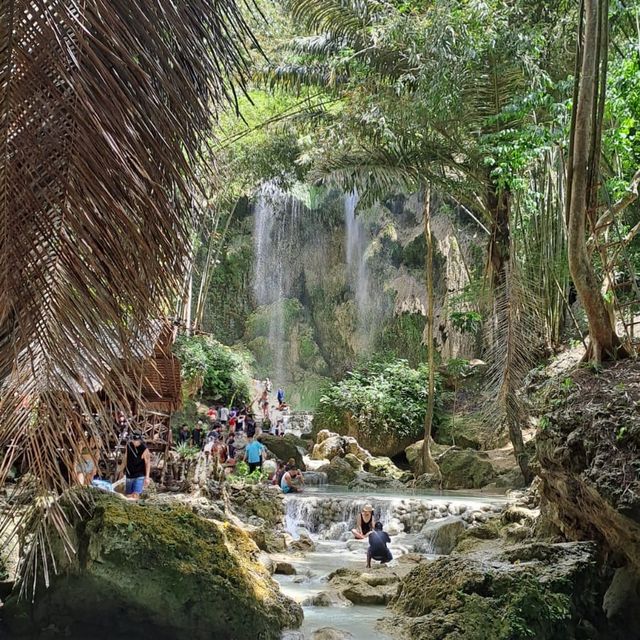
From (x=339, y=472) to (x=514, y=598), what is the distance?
1103cm

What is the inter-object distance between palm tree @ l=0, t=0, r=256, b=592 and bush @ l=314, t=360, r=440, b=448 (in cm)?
1781

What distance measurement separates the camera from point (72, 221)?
55.4 inches

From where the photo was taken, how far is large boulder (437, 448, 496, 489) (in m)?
14.1

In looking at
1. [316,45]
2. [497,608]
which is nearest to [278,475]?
[316,45]

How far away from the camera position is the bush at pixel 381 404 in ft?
62.4

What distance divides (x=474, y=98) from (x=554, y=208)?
2306 millimetres

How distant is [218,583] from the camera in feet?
16.5

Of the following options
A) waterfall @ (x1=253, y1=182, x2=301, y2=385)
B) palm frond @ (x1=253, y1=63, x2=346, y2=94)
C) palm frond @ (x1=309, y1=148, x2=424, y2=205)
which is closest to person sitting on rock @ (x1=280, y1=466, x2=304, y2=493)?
palm frond @ (x1=309, y1=148, x2=424, y2=205)

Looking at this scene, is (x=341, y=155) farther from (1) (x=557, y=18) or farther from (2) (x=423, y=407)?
(2) (x=423, y=407)

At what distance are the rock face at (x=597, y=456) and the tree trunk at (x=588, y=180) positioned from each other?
0.30m

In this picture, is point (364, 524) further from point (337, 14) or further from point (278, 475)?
point (337, 14)

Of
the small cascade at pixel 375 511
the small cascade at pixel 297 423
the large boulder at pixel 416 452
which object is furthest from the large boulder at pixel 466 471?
the small cascade at pixel 297 423

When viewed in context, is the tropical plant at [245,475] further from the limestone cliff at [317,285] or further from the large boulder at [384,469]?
the limestone cliff at [317,285]

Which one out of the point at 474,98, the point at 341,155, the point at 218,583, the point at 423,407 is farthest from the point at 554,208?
the point at 423,407
